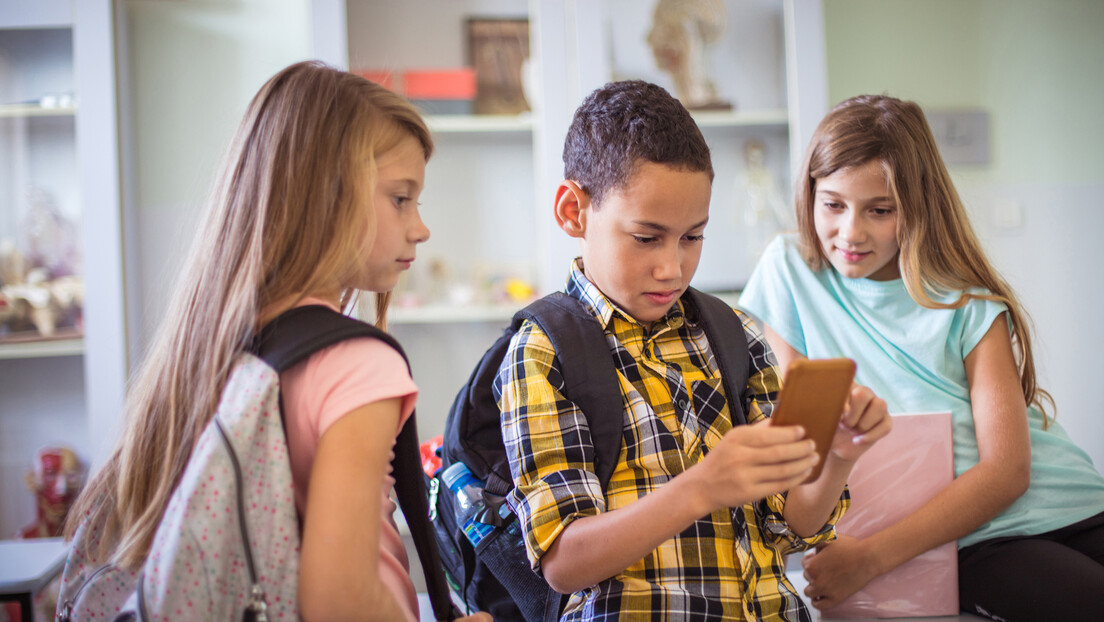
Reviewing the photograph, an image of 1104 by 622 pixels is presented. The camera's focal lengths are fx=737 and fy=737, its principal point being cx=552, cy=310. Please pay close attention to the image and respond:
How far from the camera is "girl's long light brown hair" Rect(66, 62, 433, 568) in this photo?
0.70 meters

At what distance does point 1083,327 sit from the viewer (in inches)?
98.0

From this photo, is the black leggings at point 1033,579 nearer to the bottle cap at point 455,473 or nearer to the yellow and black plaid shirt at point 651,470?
the yellow and black plaid shirt at point 651,470

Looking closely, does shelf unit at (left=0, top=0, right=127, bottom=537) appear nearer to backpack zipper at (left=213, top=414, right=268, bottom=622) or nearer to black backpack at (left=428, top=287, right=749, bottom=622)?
black backpack at (left=428, top=287, right=749, bottom=622)

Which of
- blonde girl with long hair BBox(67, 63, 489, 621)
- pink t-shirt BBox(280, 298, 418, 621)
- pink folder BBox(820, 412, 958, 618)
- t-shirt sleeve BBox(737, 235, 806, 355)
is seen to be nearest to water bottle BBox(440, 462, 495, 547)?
blonde girl with long hair BBox(67, 63, 489, 621)

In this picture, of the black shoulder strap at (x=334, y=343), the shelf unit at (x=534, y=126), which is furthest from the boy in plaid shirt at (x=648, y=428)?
the shelf unit at (x=534, y=126)

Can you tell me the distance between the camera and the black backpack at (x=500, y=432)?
86 centimetres

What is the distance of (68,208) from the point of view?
210 cm

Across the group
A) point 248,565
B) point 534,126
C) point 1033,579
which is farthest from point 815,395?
point 534,126

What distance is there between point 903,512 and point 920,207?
48cm

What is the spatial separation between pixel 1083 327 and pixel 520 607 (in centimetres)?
244

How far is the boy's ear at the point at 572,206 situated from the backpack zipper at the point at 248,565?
19.8 inches

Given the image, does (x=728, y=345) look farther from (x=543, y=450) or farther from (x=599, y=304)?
(x=543, y=450)

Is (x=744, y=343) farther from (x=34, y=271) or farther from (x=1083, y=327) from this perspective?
(x=1083, y=327)

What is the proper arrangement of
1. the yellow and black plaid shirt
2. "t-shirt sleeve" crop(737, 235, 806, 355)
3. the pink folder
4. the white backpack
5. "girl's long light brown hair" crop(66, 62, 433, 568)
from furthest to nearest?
1. "t-shirt sleeve" crop(737, 235, 806, 355)
2. the pink folder
3. the yellow and black plaid shirt
4. "girl's long light brown hair" crop(66, 62, 433, 568)
5. the white backpack
